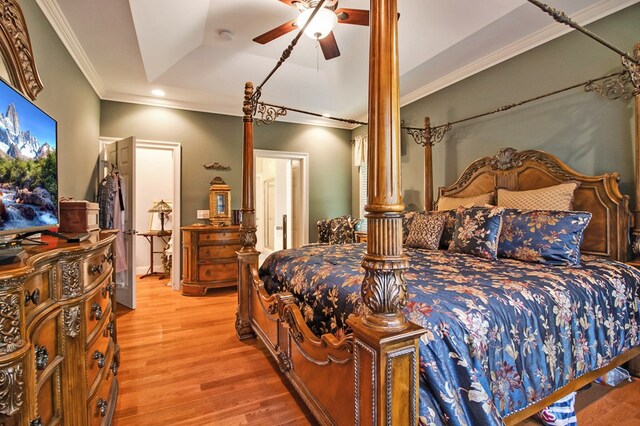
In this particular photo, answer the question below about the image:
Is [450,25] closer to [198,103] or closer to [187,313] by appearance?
[198,103]

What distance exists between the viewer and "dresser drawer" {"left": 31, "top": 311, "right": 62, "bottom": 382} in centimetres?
95

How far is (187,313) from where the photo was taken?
3.38m

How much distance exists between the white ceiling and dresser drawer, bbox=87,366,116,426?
258cm

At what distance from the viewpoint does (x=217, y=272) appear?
A: 13.7ft

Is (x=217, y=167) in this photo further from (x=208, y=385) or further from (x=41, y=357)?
(x=41, y=357)

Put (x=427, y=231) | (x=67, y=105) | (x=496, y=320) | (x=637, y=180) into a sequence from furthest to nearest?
(x=427, y=231), (x=67, y=105), (x=637, y=180), (x=496, y=320)

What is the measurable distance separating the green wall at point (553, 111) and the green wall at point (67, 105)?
388 centimetres

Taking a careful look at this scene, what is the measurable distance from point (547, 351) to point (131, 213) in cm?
395

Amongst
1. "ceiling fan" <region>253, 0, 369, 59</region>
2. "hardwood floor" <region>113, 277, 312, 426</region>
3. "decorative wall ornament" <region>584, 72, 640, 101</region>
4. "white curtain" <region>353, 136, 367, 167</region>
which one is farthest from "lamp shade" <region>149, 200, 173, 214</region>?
"decorative wall ornament" <region>584, 72, 640, 101</region>

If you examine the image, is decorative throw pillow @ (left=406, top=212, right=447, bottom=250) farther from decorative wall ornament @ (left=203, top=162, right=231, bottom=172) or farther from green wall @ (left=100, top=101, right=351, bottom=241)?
decorative wall ornament @ (left=203, top=162, right=231, bottom=172)

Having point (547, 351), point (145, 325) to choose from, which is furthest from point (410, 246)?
point (145, 325)

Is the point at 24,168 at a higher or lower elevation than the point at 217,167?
lower

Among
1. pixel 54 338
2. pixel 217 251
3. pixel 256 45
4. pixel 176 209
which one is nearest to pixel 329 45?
pixel 256 45

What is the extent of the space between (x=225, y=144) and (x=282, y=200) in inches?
88.6
